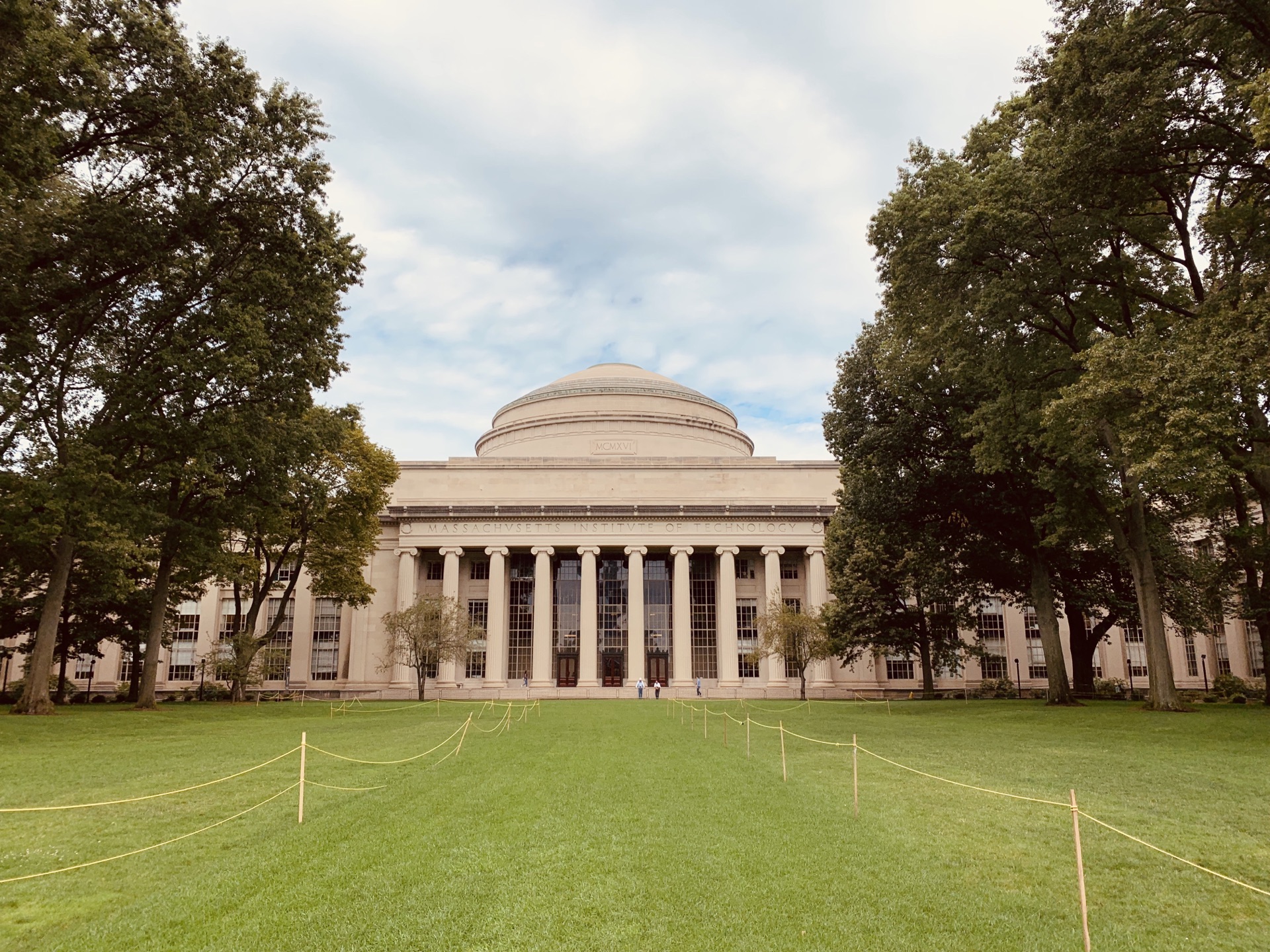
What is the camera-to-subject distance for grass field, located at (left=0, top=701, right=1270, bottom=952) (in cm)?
737

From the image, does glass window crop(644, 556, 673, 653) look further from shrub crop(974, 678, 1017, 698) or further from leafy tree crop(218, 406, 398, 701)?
leafy tree crop(218, 406, 398, 701)

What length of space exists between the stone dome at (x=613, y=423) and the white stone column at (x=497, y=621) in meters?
14.1

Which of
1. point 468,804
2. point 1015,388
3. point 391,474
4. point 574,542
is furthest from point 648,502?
point 468,804

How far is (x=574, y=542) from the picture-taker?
209 feet

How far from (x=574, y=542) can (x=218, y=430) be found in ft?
127

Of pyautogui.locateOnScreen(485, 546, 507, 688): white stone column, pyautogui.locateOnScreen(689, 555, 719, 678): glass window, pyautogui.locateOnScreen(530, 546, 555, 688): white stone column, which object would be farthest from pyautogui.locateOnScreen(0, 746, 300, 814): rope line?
pyautogui.locateOnScreen(689, 555, 719, 678): glass window

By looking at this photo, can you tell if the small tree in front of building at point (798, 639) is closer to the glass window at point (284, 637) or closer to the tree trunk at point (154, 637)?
the glass window at point (284, 637)

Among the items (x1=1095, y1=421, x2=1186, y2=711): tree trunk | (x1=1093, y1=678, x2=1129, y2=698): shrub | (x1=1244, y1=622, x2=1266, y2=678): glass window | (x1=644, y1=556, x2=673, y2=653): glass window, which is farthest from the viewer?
(x1=644, y1=556, x2=673, y2=653): glass window

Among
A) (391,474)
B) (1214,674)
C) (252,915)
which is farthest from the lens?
(1214,674)

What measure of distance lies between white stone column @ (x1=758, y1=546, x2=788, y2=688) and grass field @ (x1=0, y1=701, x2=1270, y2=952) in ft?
135

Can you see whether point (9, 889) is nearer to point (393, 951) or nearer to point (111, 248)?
point (393, 951)

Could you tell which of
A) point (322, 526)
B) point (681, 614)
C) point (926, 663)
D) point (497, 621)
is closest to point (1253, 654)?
point (926, 663)

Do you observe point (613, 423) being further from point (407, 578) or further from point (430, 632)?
point (430, 632)

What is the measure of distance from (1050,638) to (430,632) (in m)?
32.1
